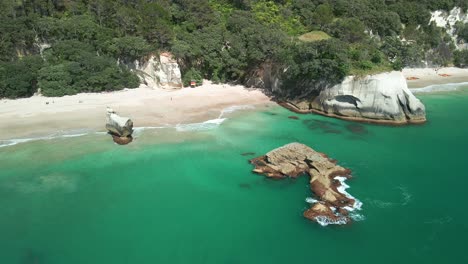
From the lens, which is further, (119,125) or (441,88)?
(441,88)

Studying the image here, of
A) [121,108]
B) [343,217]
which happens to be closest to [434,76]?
[343,217]

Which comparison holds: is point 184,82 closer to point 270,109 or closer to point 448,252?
point 270,109

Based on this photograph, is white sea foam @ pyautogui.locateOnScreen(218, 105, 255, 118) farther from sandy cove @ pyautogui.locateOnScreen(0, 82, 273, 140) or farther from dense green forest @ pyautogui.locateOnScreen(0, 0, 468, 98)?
dense green forest @ pyautogui.locateOnScreen(0, 0, 468, 98)

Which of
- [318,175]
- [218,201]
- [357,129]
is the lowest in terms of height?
[218,201]

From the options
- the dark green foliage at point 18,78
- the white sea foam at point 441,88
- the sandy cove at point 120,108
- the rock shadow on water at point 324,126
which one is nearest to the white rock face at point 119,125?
the sandy cove at point 120,108

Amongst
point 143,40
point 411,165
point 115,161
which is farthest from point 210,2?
point 411,165

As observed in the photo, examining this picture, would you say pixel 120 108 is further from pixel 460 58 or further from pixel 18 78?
pixel 460 58

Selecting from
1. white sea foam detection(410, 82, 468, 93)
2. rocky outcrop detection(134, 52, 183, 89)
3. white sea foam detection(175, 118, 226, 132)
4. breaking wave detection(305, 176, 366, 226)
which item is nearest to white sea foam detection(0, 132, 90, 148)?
white sea foam detection(175, 118, 226, 132)
